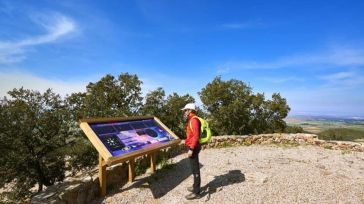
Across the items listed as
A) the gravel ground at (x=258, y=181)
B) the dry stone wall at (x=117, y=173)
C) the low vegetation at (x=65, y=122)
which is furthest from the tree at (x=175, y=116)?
the gravel ground at (x=258, y=181)

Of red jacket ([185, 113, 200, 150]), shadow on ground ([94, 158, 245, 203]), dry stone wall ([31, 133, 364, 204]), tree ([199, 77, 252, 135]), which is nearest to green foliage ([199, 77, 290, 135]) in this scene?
tree ([199, 77, 252, 135])

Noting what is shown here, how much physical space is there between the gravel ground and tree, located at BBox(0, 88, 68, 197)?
24.4 ft

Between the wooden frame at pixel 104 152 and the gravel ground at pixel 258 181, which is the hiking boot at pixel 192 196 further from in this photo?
the wooden frame at pixel 104 152

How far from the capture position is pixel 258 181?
9656mm

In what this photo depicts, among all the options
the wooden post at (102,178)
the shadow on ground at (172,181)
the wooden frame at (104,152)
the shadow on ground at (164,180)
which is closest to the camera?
the wooden frame at (104,152)

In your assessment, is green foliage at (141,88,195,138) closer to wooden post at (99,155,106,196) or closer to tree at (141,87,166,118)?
tree at (141,87,166,118)

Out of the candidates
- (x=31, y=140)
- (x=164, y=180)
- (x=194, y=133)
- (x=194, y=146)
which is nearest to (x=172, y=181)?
(x=164, y=180)

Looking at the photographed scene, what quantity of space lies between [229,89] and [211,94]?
170 cm

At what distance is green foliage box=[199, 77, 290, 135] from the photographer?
1096 inches

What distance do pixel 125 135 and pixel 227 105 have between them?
2006cm

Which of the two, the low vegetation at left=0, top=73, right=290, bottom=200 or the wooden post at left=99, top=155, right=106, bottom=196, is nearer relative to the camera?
the wooden post at left=99, top=155, right=106, bottom=196

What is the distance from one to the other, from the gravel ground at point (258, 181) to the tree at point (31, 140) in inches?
292

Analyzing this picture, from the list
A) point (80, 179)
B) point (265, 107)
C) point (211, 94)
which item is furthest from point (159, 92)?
point (80, 179)

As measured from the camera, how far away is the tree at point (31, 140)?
600 inches
